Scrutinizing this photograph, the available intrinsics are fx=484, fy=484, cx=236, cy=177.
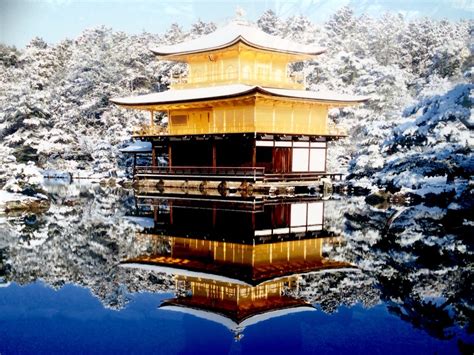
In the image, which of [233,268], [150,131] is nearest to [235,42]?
[150,131]

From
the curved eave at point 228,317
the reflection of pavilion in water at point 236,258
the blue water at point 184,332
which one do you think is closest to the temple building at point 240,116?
the reflection of pavilion in water at point 236,258

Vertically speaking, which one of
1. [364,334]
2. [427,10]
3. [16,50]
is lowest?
[364,334]

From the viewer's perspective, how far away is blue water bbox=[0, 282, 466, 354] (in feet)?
17.0

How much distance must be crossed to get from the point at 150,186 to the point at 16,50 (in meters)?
45.0

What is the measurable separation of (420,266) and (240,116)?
15740 mm

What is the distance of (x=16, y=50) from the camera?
6056 centimetres

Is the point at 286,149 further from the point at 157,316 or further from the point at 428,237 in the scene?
the point at 157,316

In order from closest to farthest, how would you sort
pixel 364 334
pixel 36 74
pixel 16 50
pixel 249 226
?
pixel 364 334 → pixel 249 226 → pixel 36 74 → pixel 16 50

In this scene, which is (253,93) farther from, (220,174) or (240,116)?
(220,174)

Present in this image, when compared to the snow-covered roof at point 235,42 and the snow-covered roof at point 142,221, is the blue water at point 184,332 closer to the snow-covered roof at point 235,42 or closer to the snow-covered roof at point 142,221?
the snow-covered roof at point 142,221

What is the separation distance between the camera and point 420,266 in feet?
28.0

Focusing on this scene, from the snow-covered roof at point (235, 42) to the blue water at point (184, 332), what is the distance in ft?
62.6

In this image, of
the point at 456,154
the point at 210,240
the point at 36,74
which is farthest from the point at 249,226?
the point at 36,74

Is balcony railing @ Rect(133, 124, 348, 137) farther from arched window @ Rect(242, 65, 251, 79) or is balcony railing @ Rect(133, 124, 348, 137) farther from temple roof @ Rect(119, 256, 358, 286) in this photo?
temple roof @ Rect(119, 256, 358, 286)
